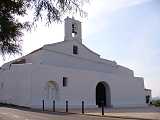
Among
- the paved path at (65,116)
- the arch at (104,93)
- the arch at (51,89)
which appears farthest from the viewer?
the arch at (104,93)

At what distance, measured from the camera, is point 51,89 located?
121 ft

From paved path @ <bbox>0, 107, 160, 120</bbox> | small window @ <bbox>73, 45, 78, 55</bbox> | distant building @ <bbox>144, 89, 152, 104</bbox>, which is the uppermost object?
small window @ <bbox>73, 45, 78, 55</bbox>

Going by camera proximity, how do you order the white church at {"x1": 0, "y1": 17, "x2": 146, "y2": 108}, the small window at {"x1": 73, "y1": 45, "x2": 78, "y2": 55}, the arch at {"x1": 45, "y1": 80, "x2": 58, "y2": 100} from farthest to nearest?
the small window at {"x1": 73, "y1": 45, "x2": 78, "y2": 55}, the arch at {"x1": 45, "y1": 80, "x2": 58, "y2": 100}, the white church at {"x1": 0, "y1": 17, "x2": 146, "y2": 108}

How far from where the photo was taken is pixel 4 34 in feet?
25.9

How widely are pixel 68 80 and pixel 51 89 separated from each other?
8.23 feet

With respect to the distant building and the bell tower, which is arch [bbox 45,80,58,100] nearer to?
the bell tower

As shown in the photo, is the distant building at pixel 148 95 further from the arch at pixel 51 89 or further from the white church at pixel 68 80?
the arch at pixel 51 89

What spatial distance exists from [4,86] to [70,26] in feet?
41.4

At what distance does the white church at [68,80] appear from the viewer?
3497cm

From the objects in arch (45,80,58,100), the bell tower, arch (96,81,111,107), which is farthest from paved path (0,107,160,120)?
the bell tower

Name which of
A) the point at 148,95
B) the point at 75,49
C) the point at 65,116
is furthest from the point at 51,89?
the point at 148,95

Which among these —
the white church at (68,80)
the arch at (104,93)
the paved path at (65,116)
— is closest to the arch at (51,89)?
the white church at (68,80)

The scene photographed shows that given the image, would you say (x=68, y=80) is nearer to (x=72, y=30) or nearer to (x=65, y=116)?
(x=72, y=30)

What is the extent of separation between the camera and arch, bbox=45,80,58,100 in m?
35.9
